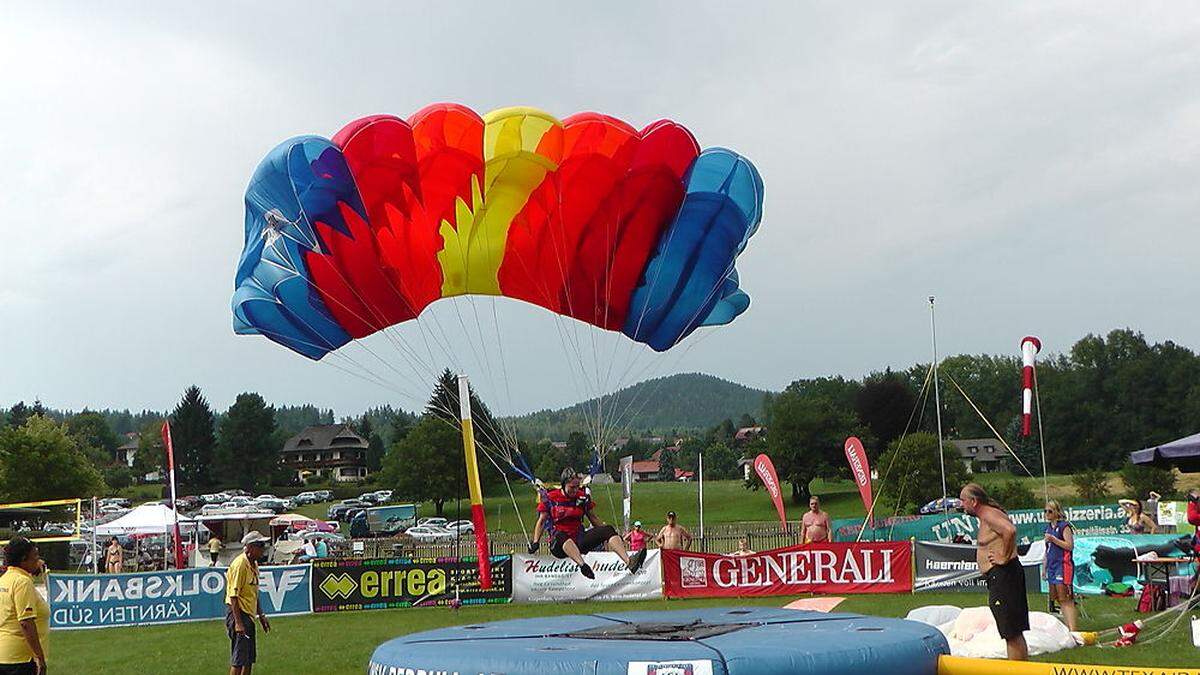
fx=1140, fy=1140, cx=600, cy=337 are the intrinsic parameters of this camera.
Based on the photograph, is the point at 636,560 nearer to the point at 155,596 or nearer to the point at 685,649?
the point at 685,649

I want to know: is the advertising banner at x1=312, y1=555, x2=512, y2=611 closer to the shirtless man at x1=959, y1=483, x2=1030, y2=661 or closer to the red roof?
the shirtless man at x1=959, y1=483, x2=1030, y2=661

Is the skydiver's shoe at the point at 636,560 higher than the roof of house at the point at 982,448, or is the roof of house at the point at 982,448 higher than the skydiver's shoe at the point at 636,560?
the skydiver's shoe at the point at 636,560

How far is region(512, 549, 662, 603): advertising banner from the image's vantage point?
16594 mm

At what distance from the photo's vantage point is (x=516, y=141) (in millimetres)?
12266

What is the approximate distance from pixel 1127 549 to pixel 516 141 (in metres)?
8.64

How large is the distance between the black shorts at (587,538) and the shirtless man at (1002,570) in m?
3.87

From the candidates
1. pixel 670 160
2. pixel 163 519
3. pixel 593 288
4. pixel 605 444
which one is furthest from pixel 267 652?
pixel 163 519

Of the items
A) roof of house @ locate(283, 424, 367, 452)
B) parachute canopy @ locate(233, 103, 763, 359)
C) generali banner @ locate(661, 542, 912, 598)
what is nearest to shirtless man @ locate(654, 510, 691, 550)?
generali banner @ locate(661, 542, 912, 598)

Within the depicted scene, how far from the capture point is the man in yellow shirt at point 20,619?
5984mm

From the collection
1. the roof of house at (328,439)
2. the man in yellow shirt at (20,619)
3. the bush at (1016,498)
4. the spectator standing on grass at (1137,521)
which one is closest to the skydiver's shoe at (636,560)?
the man in yellow shirt at (20,619)

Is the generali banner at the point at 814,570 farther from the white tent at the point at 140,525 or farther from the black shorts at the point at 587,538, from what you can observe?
the white tent at the point at 140,525

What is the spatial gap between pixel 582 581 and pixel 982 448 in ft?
277

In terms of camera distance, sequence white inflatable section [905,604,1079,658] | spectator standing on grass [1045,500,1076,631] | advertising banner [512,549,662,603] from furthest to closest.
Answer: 1. advertising banner [512,549,662,603]
2. spectator standing on grass [1045,500,1076,631]
3. white inflatable section [905,604,1079,658]

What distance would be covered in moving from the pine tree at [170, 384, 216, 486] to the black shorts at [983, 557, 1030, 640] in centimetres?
8840
